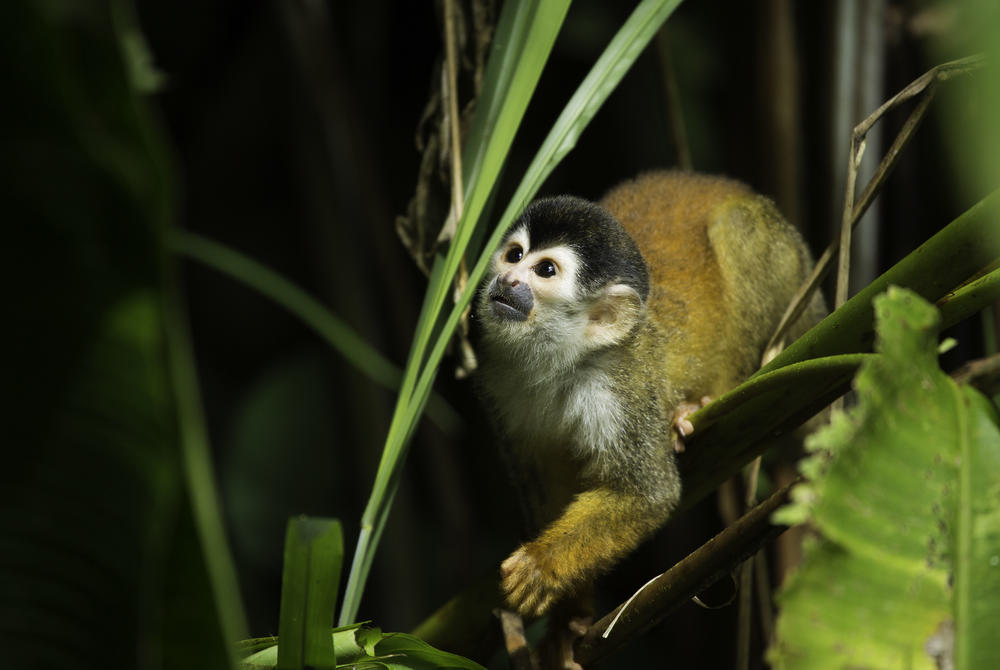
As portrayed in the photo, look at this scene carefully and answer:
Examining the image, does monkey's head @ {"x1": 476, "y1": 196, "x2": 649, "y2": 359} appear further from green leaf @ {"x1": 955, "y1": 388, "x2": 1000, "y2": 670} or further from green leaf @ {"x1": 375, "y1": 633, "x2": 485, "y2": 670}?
green leaf @ {"x1": 955, "y1": 388, "x2": 1000, "y2": 670}

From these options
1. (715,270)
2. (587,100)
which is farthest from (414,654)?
(715,270)

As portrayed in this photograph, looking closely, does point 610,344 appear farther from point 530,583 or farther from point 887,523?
point 887,523

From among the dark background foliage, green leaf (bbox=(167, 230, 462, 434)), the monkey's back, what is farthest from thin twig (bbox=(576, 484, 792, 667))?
the dark background foliage

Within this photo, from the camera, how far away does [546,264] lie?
191 centimetres

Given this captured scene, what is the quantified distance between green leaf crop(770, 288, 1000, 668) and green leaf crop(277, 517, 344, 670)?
0.45m

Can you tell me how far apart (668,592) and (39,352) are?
29.4 inches

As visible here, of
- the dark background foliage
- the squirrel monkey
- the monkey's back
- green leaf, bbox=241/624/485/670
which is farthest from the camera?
the dark background foliage

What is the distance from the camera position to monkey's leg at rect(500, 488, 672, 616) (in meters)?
1.58

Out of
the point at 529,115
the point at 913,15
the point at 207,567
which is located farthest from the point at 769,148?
the point at 207,567

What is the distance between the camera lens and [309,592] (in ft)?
3.18

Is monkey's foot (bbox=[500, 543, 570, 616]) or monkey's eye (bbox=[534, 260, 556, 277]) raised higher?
monkey's eye (bbox=[534, 260, 556, 277])

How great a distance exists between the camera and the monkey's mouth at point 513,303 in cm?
189

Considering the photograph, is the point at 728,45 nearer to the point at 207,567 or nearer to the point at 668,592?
A: the point at 668,592

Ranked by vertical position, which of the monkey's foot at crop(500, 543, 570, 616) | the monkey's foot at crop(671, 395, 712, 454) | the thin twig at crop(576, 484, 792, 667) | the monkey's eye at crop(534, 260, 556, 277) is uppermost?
the monkey's eye at crop(534, 260, 556, 277)
